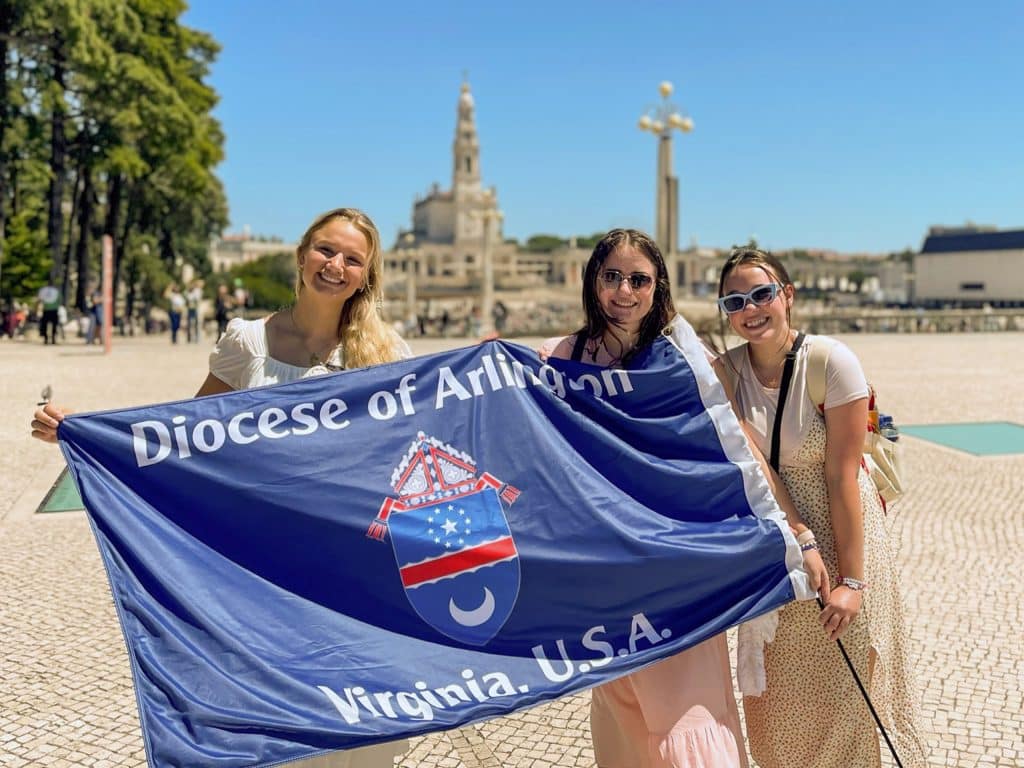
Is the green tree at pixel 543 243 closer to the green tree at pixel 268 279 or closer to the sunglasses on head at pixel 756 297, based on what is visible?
the green tree at pixel 268 279

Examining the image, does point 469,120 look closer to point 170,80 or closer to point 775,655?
point 170,80

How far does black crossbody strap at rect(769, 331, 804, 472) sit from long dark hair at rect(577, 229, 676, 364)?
37 cm

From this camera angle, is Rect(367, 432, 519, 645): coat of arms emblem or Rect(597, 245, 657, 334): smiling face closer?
Rect(367, 432, 519, 645): coat of arms emblem

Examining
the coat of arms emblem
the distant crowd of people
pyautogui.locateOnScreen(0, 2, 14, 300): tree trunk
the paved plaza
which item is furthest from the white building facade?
the coat of arms emblem

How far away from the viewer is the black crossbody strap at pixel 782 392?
286 centimetres

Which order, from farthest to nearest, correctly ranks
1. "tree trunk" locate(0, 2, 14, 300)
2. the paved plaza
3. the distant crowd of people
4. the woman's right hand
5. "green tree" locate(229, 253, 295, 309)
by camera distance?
"green tree" locate(229, 253, 295, 309)
the distant crowd of people
"tree trunk" locate(0, 2, 14, 300)
the paved plaza
the woman's right hand

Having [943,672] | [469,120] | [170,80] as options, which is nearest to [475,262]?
[469,120]

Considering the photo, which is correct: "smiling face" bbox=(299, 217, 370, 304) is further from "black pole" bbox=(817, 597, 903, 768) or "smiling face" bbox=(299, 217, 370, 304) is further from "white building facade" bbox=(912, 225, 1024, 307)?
"white building facade" bbox=(912, 225, 1024, 307)

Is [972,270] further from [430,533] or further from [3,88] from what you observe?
[430,533]

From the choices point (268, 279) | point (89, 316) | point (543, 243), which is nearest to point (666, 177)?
point (89, 316)

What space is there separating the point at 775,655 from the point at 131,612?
1.87 meters

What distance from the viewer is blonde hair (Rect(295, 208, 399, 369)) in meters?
3.03

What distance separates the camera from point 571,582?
2766 millimetres

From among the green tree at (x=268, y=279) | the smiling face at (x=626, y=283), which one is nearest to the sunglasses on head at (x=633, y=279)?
the smiling face at (x=626, y=283)
